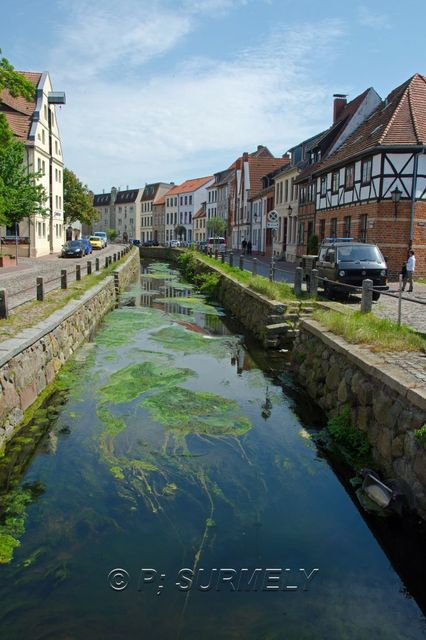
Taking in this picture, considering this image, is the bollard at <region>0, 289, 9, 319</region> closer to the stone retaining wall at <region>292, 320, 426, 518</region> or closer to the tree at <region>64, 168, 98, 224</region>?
the stone retaining wall at <region>292, 320, 426, 518</region>

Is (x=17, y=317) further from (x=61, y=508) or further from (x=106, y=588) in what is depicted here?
(x=106, y=588)

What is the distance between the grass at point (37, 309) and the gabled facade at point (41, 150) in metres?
→ 21.8

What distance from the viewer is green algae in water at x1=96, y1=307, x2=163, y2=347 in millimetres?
15526

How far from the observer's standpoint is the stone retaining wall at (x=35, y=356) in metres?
7.89

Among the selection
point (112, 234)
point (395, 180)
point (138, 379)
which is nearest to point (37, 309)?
point (138, 379)

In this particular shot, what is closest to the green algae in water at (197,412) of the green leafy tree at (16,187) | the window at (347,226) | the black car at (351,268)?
the black car at (351,268)

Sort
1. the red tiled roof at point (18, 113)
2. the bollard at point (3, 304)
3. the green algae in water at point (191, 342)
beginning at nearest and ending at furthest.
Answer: the bollard at point (3, 304) < the green algae in water at point (191, 342) < the red tiled roof at point (18, 113)

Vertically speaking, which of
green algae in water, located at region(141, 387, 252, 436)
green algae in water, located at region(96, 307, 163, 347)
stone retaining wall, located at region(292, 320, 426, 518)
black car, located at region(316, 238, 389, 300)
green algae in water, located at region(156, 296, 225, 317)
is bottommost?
green algae in water, located at region(141, 387, 252, 436)

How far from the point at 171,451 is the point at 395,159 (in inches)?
826

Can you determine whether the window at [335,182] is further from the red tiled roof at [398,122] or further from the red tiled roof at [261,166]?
the red tiled roof at [261,166]

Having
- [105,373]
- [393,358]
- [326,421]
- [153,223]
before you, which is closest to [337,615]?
[393,358]

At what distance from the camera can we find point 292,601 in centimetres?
494

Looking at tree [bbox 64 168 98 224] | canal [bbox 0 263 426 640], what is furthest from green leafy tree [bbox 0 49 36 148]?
tree [bbox 64 168 98 224]

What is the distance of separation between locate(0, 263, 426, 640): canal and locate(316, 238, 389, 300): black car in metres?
7.09
